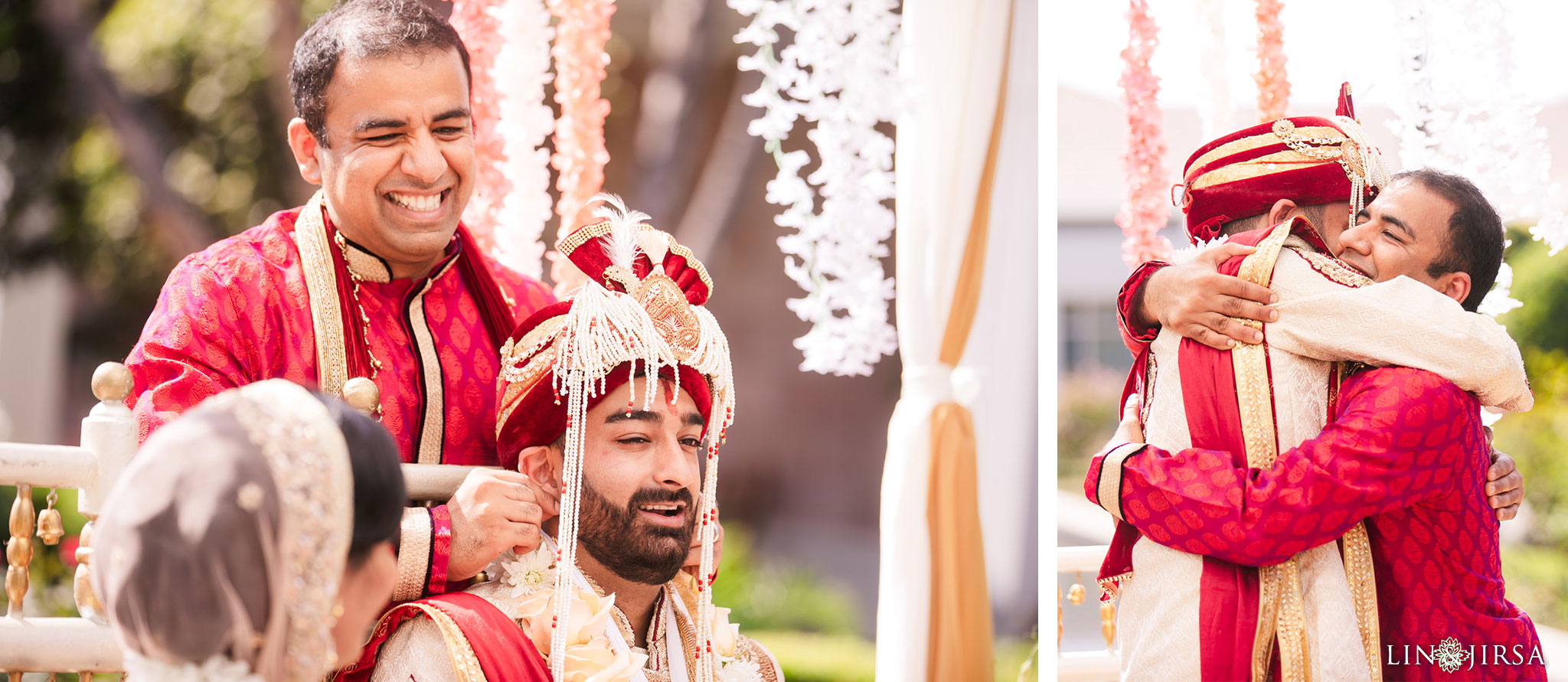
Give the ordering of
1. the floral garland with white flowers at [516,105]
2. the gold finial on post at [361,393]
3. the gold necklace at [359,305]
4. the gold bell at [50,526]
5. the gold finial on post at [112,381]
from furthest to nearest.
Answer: the floral garland with white flowers at [516,105] < the gold bell at [50,526] < the gold necklace at [359,305] < the gold finial on post at [112,381] < the gold finial on post at [361,393]

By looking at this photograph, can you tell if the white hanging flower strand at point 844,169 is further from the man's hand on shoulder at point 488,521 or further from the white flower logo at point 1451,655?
the white flower logo at point 1451,655

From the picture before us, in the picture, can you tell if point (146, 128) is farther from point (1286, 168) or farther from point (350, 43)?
point (1286, 168)

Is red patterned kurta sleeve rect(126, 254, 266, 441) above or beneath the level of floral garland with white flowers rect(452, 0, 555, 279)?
beneath

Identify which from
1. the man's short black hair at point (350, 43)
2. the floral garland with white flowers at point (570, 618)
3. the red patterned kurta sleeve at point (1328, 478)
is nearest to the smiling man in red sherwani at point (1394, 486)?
the red patterned kurta sleeve at point (1328, 478)

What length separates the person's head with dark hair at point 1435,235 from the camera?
80.7 inches

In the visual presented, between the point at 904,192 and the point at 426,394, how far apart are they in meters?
2.15

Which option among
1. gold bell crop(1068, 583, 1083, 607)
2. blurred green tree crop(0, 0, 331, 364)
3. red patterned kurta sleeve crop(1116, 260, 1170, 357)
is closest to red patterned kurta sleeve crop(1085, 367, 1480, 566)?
red patterned kurta sleeve crop(1116, 260, 1170, 357)

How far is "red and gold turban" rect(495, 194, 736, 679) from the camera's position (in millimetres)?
2043

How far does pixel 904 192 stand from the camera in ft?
13.3

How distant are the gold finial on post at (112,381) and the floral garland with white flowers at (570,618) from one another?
73cm

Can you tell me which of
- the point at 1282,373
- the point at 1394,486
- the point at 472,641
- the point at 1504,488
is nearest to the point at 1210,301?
the point at 1282,373

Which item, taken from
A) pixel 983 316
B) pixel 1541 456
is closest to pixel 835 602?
pixel 983 316

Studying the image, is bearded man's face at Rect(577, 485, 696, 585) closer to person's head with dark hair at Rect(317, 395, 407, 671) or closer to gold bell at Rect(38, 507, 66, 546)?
person's head with dark hair at Rect(317, 395, 407, 671)

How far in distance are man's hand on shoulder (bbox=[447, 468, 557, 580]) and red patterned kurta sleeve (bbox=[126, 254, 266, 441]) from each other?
0.50m
